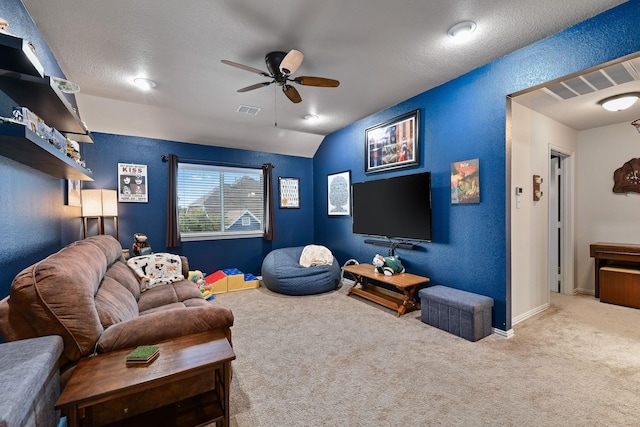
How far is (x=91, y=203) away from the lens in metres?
3.55

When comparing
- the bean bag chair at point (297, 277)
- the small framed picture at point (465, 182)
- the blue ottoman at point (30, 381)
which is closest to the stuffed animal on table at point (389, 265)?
the bean bag chair at point (297, 277)

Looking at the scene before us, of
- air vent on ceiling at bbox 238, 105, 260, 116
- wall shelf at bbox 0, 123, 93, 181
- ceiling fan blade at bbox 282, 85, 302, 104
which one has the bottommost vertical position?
wall shelf at bbox 0, 123, 93, 181

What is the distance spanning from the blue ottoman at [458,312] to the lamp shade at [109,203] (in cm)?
409

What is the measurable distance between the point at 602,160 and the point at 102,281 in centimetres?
621

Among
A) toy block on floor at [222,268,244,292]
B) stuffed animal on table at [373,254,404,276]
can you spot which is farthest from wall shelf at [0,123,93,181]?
stuffed animal on table at [373,254,404,276]

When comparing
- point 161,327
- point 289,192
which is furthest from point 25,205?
point 289,192

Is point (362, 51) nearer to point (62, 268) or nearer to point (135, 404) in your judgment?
point (62, 268)

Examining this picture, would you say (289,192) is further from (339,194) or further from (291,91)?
(291,91)

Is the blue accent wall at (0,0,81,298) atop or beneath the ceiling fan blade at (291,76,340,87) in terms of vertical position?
beneath

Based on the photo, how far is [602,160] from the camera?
159 inches

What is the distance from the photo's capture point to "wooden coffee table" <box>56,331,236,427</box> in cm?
116

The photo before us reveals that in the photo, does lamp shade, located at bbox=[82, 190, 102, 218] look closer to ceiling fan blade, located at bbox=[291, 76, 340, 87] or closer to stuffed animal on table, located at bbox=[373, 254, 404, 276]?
ceiling fan blade, located at bbox=[291, 76, 340, 87]

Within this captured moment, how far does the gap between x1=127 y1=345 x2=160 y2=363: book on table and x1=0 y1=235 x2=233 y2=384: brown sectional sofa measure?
116 mm

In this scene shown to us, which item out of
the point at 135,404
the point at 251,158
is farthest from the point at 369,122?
the point at 135,404
